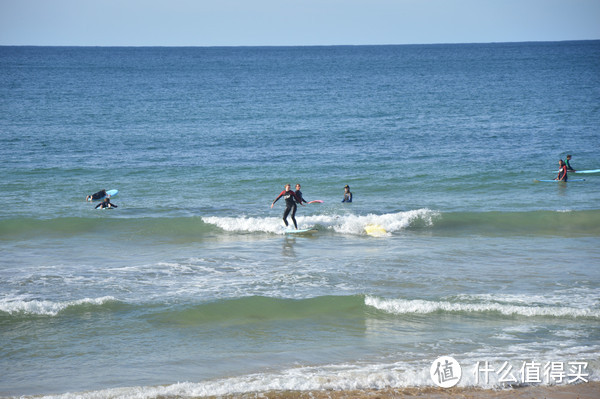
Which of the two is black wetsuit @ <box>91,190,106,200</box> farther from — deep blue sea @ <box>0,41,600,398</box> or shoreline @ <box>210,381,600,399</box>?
shoreline @ <box>210,381,600,399</box>

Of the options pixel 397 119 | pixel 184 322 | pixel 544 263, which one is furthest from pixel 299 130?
pixel 184 322

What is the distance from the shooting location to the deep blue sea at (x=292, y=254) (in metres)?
11.0

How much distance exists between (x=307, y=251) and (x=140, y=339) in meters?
7.74

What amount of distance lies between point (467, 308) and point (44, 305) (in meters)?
9.59

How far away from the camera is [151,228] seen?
72.7 ft

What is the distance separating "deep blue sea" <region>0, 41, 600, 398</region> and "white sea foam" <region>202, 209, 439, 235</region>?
10cm

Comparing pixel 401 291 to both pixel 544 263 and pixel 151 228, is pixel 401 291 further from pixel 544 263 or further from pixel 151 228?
pixel 151 228

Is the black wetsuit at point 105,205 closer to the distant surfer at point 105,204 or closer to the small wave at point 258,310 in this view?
the distant surfer at point 105,204

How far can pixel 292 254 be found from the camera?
1862 cm

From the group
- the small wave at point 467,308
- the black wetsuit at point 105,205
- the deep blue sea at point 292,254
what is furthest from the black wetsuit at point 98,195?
the small wave at point 467,308

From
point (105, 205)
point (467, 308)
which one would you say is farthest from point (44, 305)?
point (105, 205)

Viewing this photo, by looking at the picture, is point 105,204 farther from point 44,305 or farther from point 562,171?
point 562,171

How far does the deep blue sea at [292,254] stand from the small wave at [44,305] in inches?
2.6

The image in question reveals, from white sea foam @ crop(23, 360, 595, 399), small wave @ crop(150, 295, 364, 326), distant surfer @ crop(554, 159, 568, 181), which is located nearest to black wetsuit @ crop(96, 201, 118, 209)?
small wave @ crop(150, 295, 364, 326)
